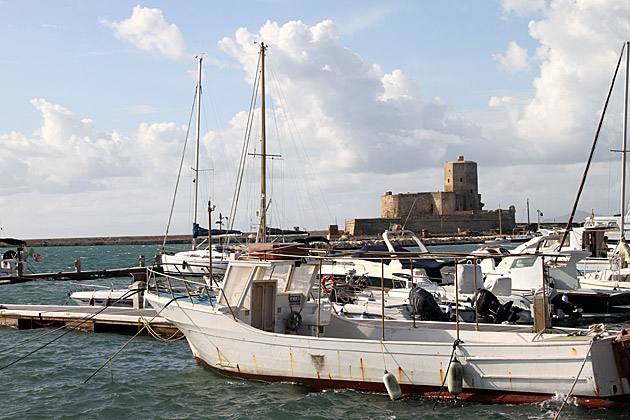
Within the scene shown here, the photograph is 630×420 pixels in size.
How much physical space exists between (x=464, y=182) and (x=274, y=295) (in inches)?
3016

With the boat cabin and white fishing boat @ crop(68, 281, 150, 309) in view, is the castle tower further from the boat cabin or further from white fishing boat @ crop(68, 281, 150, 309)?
the boat cabin

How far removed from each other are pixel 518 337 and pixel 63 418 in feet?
24.6

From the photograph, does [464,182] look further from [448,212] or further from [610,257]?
[610,257]

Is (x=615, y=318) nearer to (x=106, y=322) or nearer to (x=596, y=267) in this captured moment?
(x=596, y=267)

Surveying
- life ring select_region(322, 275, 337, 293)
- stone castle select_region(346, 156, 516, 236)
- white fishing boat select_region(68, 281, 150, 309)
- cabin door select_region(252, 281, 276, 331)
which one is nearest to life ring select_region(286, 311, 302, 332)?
cabin door select_region(252, 281, 276, 331)

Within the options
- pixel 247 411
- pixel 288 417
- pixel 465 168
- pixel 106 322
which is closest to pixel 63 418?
pixel 247 411

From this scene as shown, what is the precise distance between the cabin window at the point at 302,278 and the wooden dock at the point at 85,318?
16.7ft

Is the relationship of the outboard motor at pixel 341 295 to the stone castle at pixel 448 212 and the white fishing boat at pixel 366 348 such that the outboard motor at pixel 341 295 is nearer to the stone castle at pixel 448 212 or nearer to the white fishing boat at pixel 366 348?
the white fishing boat at pixel 366 348

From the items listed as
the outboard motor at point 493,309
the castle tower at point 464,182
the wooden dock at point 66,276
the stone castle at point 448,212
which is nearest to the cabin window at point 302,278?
the outboard motor at point 493,309

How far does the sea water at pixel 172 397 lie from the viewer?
29.4 feet

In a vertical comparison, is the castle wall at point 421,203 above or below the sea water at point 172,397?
Answer: above

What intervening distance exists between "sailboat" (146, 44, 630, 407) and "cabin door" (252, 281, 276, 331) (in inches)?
0.7

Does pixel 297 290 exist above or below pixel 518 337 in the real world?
above

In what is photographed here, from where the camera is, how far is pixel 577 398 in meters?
8.52
